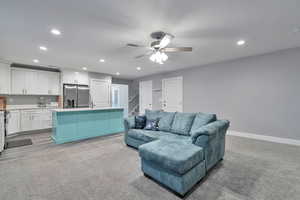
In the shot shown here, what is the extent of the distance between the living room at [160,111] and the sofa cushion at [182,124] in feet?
0.08

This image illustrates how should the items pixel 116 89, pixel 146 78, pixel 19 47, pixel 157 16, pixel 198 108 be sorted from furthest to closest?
1. pixel 116 89
2. pixel 146 78
3. pixel 198 108
4. pixel 19 47
5. pixel 157 16

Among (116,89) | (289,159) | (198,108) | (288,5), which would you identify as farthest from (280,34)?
(116,89)

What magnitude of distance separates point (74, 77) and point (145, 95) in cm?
366

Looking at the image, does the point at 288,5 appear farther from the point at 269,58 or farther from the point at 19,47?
the point at 19,47

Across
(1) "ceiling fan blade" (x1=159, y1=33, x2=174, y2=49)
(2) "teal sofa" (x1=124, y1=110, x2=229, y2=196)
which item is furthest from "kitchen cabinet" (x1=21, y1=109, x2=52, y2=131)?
(1) "ceiling fan blade" (x1=159, y1=33, x2=174, y2=49)

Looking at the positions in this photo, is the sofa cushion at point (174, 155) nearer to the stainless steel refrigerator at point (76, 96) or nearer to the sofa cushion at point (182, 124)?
the sofa cushion at point (182, 124)

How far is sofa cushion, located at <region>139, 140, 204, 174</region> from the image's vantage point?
165 centimetres

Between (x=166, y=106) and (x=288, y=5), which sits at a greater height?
(x=288, y=5)

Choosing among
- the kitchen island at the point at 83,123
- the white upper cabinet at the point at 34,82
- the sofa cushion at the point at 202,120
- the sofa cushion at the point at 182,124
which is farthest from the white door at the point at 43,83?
the sofa cushion at the point at 202,120

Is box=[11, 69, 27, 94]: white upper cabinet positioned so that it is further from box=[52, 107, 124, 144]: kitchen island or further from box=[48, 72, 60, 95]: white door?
box=[52, 107, 124, 144]: kitchen island

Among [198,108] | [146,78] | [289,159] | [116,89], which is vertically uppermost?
[146,78]

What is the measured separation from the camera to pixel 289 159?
2.72m

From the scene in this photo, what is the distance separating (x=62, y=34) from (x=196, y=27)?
2.66 metres

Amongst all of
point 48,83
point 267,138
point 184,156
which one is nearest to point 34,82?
point 48,83
